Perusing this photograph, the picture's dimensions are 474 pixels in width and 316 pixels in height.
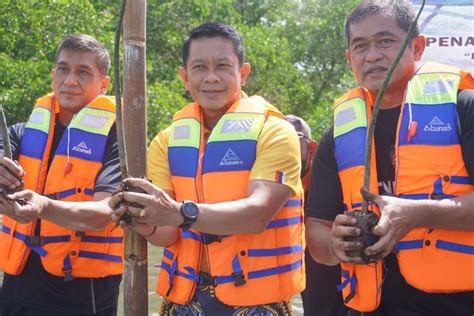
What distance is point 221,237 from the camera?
309 centimetres

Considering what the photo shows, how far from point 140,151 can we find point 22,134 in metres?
1.40

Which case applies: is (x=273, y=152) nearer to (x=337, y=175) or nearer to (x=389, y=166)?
(x=337, y=175)

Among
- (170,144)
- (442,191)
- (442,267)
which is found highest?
(170,144)

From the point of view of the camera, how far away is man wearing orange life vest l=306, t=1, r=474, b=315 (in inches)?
106

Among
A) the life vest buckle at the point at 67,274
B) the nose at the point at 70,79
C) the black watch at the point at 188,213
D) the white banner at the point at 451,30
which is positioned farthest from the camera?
the white banner at the point at 451,30

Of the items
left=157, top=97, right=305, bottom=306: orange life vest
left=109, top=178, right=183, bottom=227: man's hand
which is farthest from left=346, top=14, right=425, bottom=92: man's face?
left=109, top=178, right=183, bottom=227: man's hand

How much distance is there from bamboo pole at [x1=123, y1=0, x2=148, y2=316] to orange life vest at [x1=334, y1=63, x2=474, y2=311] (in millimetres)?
853

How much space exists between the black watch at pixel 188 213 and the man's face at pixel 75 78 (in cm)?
144

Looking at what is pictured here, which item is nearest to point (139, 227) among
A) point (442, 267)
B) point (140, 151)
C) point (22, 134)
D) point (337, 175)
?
point (140, 151)

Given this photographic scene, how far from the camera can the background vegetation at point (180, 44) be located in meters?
12.9

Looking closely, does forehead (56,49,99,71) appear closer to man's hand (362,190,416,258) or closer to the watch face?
the watch face

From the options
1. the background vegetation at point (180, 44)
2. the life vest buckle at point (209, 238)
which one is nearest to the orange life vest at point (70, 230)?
the life vest buckle at point (209, 238)

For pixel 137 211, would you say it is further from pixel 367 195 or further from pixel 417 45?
pixel 417 45

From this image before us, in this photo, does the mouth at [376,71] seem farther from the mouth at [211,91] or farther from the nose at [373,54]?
the mouth at [211,91]
